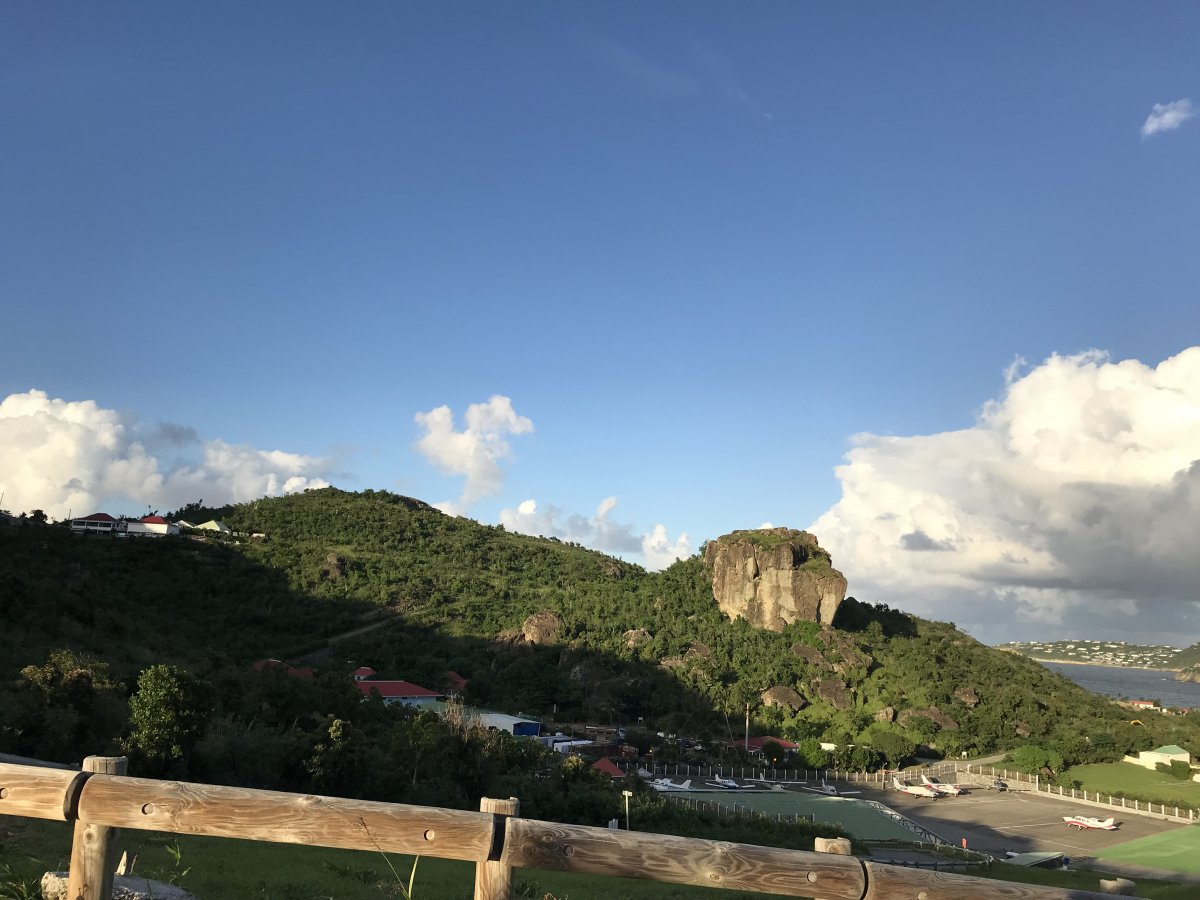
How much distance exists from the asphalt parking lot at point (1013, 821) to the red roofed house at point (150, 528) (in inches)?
3148

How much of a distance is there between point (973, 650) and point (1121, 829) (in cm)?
5470

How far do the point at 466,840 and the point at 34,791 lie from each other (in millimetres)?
2449

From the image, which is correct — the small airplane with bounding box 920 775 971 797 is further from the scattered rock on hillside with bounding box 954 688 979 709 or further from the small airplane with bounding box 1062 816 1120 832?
the scattered rock on hillside with bounding box 954 688 979 709

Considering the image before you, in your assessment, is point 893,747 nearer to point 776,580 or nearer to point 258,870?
point 776,580

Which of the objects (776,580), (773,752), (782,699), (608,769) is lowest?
(773,752)

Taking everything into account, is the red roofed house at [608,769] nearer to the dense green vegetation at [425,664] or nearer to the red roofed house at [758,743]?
the dense green vegetation at [425,664]

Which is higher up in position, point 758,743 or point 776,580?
point 776,580

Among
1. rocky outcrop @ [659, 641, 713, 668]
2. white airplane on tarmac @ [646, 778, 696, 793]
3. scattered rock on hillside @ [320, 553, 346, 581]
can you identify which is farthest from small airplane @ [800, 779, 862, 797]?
scattered rock on hillside @ [320, 553, 346, 581]

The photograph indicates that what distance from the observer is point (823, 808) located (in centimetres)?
4666

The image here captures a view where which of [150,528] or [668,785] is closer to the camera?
[668,785]

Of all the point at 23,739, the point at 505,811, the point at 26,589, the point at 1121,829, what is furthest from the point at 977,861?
the point at 26,589

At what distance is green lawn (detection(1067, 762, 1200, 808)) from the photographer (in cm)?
5834

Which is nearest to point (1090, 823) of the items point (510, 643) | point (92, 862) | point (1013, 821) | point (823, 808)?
point (1013, 821)

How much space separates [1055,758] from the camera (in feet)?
214
